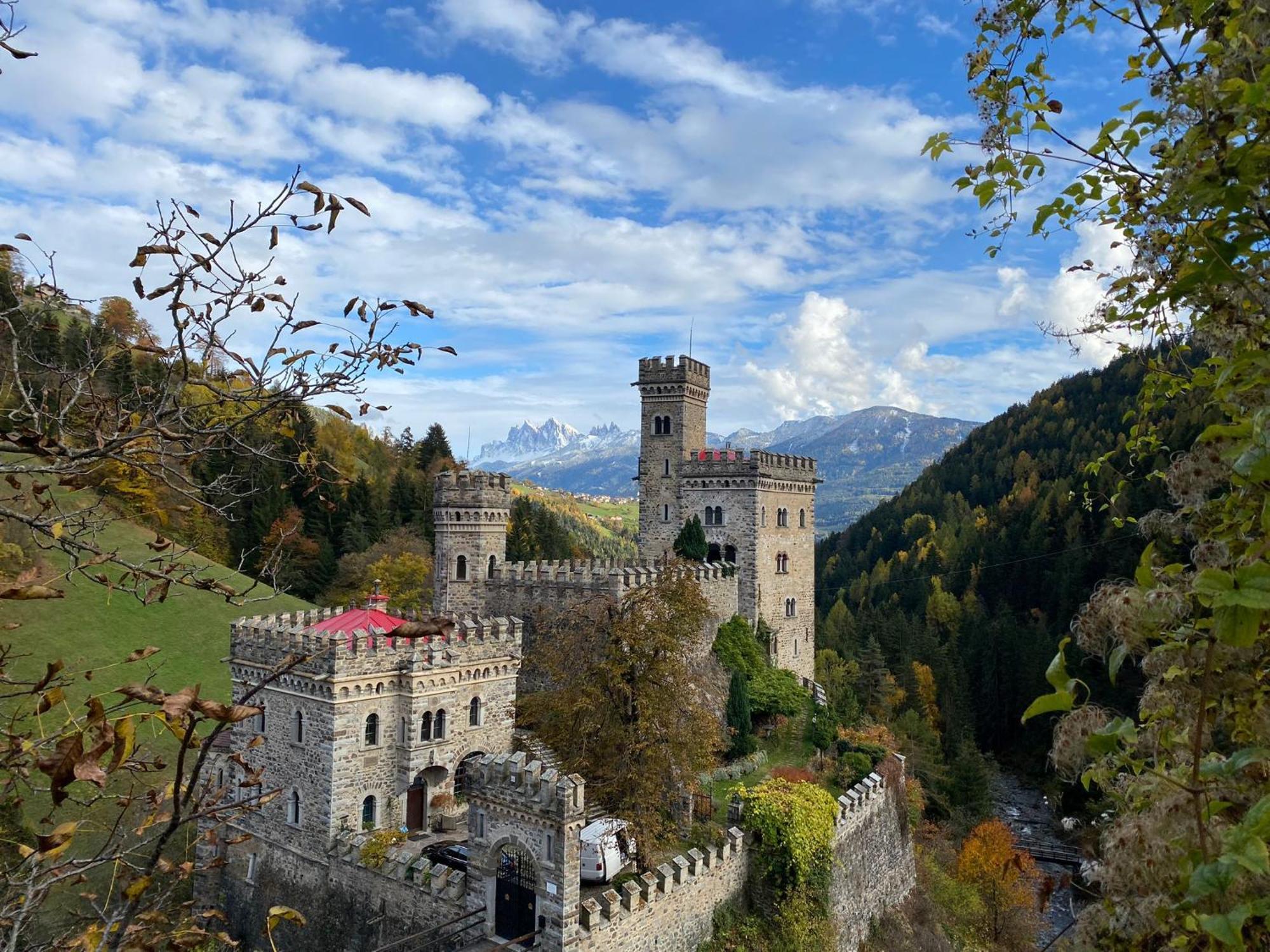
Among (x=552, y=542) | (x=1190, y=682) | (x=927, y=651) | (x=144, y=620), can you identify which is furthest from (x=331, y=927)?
(x=927, y=651)

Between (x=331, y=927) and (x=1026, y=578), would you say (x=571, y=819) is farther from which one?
(x=1026, y=578)

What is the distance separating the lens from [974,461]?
365 feet

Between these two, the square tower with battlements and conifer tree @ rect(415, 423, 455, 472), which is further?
conifer tree @ rect(415, 423, 455, 472)

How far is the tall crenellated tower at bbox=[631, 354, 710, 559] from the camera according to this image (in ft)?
128

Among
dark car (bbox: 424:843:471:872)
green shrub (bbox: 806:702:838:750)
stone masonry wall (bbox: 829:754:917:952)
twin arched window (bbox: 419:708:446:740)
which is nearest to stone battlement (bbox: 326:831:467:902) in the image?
dark car (bbox: 424:843:471:872)

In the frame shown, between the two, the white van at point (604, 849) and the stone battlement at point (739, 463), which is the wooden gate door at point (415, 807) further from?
the stone battlement at point (739, 463)

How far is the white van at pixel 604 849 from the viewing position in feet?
66.5

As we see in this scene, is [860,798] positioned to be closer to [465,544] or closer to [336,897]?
[336,897]

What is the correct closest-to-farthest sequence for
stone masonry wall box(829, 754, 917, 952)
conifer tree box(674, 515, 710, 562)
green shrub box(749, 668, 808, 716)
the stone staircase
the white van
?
the white van < the stone staircase < stone masonry wall box(829, 754, 917, 952) < green shrub box(749, 668, 808, 716) < conifer tree box(674, 515, 710, 562)

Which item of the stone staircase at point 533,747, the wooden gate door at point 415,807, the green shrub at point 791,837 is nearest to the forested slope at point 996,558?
the green shrub at point 791,837

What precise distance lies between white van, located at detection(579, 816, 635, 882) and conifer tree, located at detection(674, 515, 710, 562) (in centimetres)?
1647

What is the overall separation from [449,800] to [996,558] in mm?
72260

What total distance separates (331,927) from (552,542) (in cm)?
4892

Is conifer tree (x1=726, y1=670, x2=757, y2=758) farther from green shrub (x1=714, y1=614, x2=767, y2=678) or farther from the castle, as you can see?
the castle
